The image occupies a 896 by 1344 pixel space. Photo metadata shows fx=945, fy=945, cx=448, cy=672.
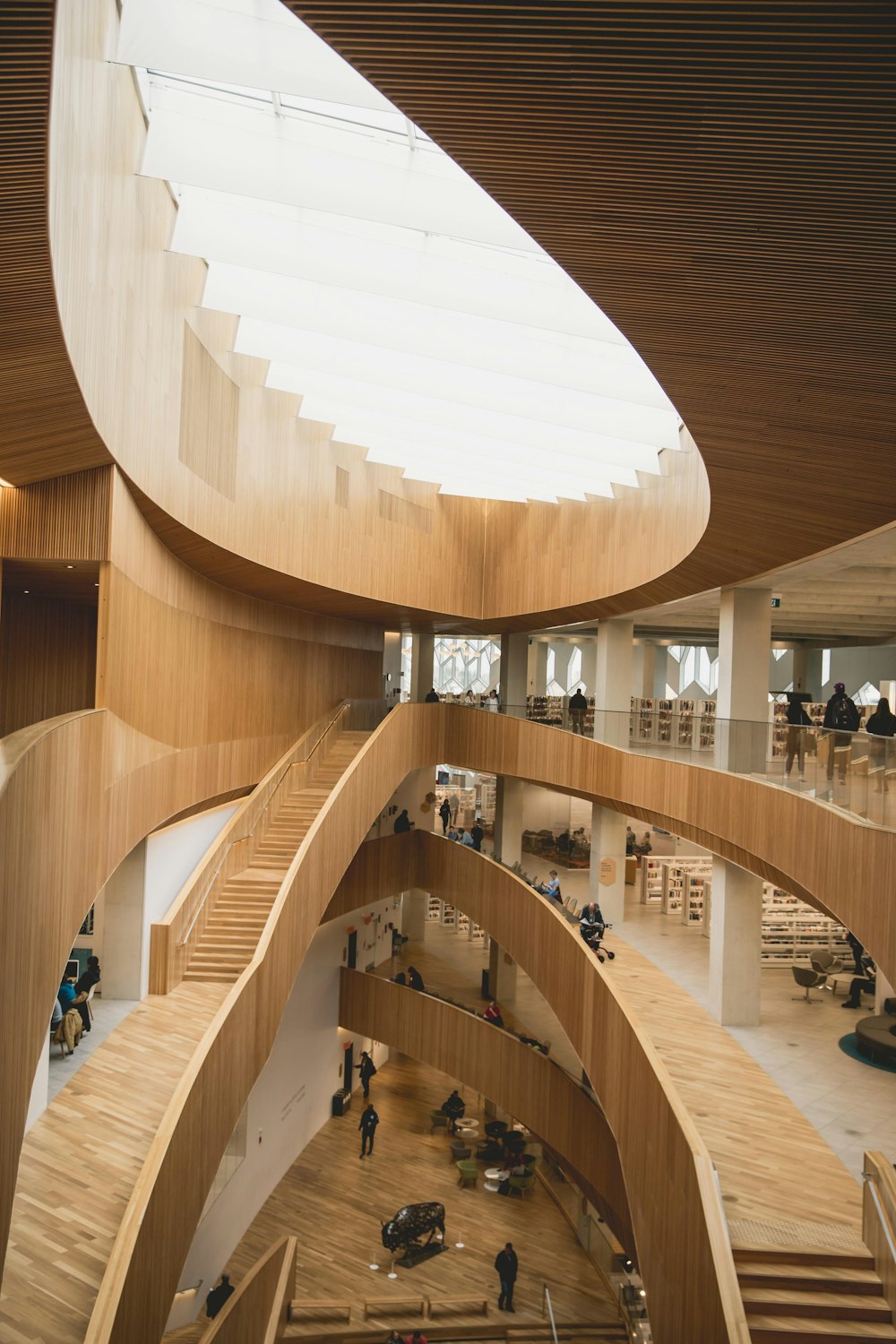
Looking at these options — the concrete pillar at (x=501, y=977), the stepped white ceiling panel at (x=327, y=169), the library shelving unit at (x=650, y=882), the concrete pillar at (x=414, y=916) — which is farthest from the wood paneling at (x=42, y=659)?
the concrete pillar at (x=414, y=916)

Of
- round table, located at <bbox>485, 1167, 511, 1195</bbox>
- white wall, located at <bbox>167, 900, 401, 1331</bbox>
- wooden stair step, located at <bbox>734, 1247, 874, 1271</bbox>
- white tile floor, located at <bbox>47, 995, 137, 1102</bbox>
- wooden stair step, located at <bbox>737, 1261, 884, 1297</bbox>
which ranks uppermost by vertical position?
white tile floor, located at <bbox>47, 995, 137, 1102</bbox>

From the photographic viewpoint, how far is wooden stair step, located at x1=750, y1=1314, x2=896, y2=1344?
28.2ft

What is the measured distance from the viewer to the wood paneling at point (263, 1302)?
1288cm

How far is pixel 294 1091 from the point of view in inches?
744

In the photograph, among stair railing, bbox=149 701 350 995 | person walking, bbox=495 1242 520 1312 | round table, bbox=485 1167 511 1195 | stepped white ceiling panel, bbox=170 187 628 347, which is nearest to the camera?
stepped white ceiling panel, bbox=170 187 628 347

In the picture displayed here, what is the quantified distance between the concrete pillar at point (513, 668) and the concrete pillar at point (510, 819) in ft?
7.35

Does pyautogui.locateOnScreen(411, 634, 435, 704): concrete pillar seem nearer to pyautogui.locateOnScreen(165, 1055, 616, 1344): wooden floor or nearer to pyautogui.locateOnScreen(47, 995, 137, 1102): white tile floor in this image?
pyautogui.locateOnScreen(165, 1055, 616, 1344): wooden floor

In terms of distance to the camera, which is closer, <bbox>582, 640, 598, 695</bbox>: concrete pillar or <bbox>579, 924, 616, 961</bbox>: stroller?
<bbox>579, 924, 616, 961</bbox>: stroller

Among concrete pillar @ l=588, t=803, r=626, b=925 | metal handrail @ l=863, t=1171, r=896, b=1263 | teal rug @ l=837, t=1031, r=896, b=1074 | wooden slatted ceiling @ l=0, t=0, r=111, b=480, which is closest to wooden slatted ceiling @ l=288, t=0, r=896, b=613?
wooden slatted ceiling @ l=0, t=0, r=111, b=480

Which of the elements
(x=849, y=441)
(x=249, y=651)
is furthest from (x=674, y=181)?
(x=249, y=651)

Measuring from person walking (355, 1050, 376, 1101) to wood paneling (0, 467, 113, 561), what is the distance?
16401mm

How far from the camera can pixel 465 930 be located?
28.1 m

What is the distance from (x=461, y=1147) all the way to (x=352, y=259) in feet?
57.8

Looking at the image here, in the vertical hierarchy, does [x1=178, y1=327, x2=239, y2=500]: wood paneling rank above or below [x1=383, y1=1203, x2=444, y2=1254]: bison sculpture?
above
